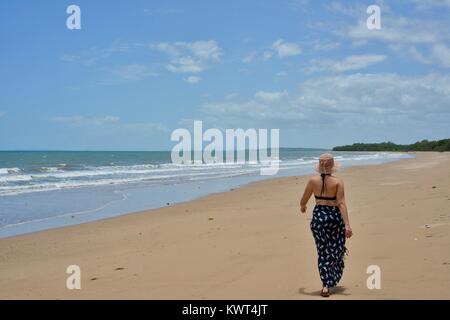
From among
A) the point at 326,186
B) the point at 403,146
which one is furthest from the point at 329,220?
the point at 403,146

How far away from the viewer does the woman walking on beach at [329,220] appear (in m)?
5.79

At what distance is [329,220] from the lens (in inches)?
230

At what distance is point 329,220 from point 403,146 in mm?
135747

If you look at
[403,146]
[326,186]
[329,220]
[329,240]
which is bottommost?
[329,240]

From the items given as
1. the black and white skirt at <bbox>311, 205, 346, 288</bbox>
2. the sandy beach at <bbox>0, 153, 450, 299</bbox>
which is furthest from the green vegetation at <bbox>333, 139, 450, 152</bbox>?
the black and white skirt at <bbox>311, 205, 346, 288</bbox>

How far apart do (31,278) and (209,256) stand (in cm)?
268

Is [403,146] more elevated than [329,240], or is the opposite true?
[403,146]

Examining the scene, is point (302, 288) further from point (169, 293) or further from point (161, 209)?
point (161, 209)

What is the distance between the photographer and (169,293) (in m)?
6.24

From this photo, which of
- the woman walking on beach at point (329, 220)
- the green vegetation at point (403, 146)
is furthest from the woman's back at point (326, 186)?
the green vegetation at point (403, 146)

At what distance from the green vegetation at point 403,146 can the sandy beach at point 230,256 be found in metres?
94.1

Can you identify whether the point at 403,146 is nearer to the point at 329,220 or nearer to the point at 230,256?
the point at 230,256
